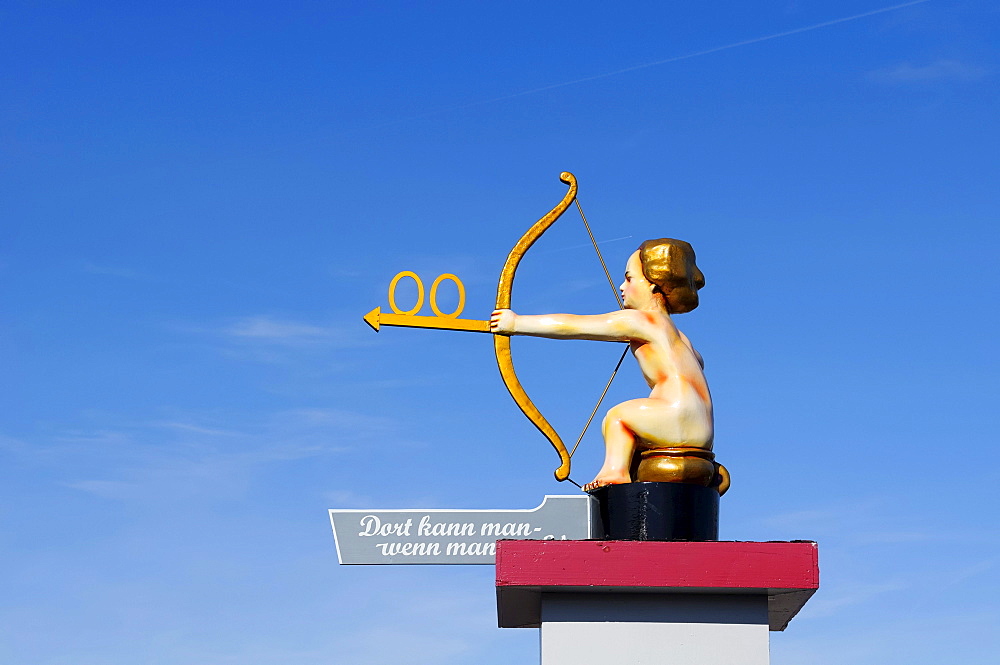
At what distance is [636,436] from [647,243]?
113 cm

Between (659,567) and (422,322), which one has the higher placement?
(422,322)

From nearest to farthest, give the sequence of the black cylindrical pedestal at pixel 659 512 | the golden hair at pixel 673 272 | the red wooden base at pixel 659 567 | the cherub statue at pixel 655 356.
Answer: the red wooden base at pixel 659 567
the black cylindrical pedestal at pixel 659 512
the cherub statue at pixel 655 356
the golden hair at pixel 673 272

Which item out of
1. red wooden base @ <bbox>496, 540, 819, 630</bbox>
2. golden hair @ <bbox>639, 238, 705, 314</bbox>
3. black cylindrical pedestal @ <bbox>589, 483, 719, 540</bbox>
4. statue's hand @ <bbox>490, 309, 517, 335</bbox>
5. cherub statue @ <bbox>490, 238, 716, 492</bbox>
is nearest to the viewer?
red wooden base @ <bbox>496, 540, 819, 630</bbox>

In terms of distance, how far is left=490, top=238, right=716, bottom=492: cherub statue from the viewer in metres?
6.02

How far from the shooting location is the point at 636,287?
21.4 ft

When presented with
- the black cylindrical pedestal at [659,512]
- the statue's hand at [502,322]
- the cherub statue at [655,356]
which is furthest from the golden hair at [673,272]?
the black cylindrical pedestal at [659,512]

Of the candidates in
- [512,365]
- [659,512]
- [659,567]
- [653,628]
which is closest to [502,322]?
[512,365]

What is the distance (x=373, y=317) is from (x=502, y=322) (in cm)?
66

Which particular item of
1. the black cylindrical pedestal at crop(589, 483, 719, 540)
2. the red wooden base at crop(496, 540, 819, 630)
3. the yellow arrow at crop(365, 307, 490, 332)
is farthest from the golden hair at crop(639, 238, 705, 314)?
the red wooden base at crop(496, 540, 819, 630)

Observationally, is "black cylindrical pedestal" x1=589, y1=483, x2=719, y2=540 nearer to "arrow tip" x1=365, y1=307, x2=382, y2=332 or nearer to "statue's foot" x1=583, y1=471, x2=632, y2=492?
"statue's foot" x1=583, y1=471, x2=632, y2=492

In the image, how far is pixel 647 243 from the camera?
6.61 meters

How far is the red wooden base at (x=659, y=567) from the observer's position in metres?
5.39

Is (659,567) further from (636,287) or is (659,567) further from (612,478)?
(636,287)

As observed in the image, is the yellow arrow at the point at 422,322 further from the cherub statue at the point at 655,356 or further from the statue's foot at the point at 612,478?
the statue's foot at the point at 612,478
